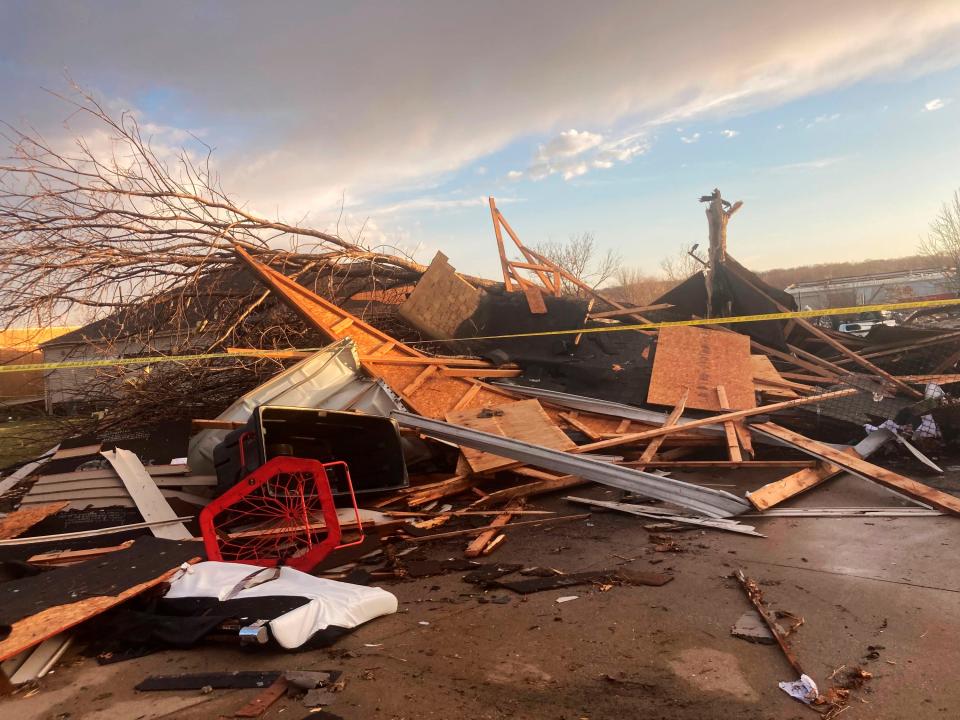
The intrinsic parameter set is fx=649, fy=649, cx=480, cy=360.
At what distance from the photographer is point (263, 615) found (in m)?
3.30

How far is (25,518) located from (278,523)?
2.10 metres

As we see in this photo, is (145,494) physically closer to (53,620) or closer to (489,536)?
(53,620)

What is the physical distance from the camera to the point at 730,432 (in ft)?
24.1

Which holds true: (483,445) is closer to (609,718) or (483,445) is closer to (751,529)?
(751,529)

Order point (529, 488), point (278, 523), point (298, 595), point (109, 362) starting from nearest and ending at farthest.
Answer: point (298, 595), point (278, 523), point (529, 488), point (109, 362)

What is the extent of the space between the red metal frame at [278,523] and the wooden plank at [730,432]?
411cm

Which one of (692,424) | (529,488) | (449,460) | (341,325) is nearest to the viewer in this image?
(529,488)

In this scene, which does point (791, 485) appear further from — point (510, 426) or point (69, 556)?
point (69, 556)

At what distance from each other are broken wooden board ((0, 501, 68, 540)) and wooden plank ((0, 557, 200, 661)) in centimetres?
250

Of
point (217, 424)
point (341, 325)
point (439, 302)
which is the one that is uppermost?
point (439, 302)

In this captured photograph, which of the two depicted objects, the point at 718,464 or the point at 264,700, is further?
the point at 718,464

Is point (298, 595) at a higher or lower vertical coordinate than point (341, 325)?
lower

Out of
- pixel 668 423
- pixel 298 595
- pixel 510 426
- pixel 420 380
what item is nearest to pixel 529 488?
pixel 510 426

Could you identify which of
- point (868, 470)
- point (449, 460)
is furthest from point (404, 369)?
point (868, 470)
